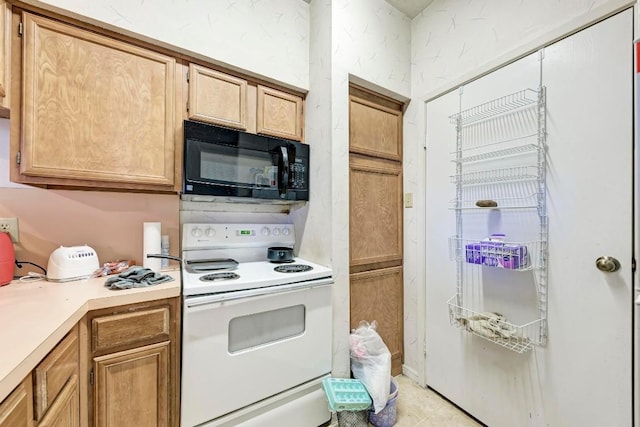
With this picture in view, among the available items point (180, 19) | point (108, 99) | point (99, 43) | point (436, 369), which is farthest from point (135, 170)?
point (436, 369)

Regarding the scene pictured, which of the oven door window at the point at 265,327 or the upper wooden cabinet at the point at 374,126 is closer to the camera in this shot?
the oven door window at the point at 265,327

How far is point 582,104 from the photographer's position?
1.20m

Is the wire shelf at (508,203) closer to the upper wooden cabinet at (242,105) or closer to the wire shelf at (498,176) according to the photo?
the wire shelf at (498,176)

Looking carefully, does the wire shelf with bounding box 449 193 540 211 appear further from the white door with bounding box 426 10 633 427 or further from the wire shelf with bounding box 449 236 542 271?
the wire shelf with bounding box 449 236 542 271

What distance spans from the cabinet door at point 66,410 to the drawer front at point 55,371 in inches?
0.8

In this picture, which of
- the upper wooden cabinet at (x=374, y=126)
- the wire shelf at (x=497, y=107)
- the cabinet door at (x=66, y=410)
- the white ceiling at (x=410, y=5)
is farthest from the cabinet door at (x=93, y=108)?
the wire shelf at (x=497, y=107)

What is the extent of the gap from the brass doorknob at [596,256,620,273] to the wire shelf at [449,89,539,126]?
78 centimetres

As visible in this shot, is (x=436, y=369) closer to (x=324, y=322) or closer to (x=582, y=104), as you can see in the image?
(x=324, y=322)

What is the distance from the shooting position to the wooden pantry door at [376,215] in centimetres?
187

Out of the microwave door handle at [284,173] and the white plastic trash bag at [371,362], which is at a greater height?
the microwave door handle at [284,173]

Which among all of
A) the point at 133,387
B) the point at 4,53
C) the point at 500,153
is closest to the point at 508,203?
the point at 500,153

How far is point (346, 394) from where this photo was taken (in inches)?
56.7

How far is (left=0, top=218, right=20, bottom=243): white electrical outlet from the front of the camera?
126 centimetres

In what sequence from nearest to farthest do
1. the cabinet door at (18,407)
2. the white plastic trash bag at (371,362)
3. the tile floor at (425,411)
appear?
1. the cabinet door at (18,407)
2. the white plastic trash bag at (371,362)
3. the tile floor at (425,411)
